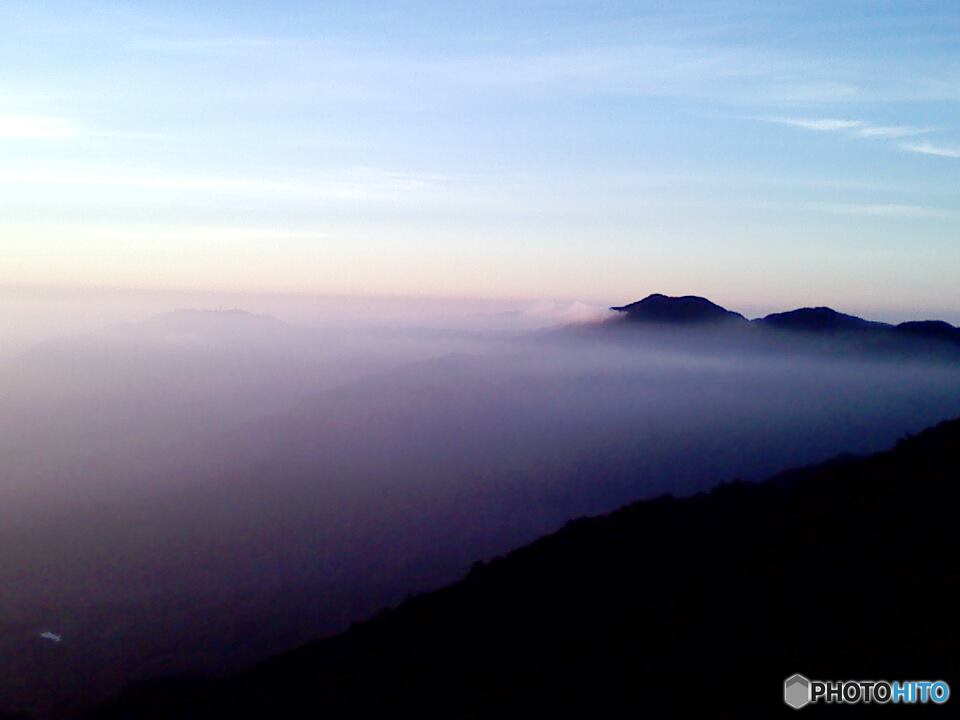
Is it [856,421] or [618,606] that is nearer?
[618,606]

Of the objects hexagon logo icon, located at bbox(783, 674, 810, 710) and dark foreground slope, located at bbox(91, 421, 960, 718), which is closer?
hexagon logo icon, located at bbox(783, 674, 810, 710)

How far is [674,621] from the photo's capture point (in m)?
30.5

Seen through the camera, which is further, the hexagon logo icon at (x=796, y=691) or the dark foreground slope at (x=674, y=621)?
the dark foreground slope at (x=674, y=621)

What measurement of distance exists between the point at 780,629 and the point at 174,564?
11668 centimetres

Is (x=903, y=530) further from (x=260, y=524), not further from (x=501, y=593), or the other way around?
(x=260, y=524)

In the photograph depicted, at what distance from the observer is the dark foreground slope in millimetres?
23906

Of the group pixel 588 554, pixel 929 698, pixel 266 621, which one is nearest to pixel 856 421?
pixel 266 621

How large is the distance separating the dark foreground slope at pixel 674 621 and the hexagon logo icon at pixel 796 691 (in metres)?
0.38

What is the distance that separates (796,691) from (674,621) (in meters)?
9.30

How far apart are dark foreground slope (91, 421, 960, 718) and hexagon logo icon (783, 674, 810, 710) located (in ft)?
1.24

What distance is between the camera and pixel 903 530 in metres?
30.8

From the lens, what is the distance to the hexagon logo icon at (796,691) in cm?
2097

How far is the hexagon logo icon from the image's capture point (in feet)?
68.8

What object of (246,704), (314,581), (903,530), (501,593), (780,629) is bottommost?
(314,581)
